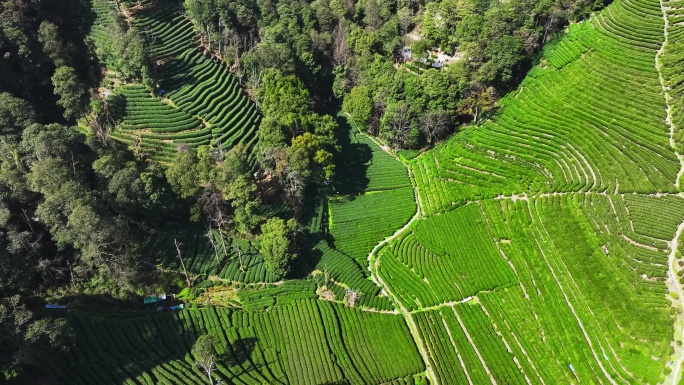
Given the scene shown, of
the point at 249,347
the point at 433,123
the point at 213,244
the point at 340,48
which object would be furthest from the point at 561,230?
the point at 340,48

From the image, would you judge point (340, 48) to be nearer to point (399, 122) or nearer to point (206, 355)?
point (399, 122)

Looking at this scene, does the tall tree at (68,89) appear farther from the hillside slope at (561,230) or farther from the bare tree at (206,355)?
the hillside slope at (561,230)

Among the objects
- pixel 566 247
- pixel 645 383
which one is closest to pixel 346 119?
pixel 566 247

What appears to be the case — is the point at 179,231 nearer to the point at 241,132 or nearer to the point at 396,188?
the point at 241,132

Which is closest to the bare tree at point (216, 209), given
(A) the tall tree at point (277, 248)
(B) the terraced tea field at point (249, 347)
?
(A) the tall tree at point (277, 248)

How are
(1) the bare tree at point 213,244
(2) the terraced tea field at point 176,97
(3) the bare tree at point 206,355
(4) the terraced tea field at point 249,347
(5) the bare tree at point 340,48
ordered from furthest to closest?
(5) the bare tree at point 340,48
(2) the terraced tea field at point 176,97
(1) the bare tree at point 213,244
(4) the terraced tea field at point 249,347
(3) the bare tree at point 206,355
